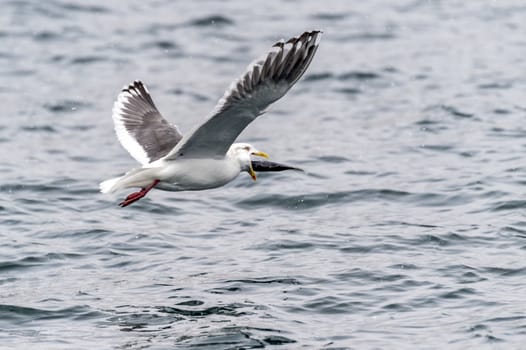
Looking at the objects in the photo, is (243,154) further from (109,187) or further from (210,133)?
A: (109,187)

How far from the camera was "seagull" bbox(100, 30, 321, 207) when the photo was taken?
9.12 meters

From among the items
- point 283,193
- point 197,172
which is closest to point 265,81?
point 197,172

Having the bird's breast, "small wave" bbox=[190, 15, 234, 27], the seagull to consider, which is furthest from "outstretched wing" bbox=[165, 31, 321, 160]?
"small wave" bbox=[190, 15, 234, 27]

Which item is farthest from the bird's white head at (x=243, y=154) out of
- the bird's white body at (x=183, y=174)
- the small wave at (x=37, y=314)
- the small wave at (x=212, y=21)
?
the small wave at (x=212, y=21)

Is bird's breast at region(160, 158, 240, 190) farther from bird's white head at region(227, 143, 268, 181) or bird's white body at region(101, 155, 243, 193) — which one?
bird's white head at region(227, 143, 268, 181)

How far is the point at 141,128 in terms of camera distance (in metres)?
12.2

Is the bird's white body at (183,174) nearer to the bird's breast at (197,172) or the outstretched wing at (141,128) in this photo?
the bird's breast at (197,172)

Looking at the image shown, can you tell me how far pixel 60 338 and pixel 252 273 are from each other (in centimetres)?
225

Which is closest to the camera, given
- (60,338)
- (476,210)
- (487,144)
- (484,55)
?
(60,338)

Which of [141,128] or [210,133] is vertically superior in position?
[210,133]

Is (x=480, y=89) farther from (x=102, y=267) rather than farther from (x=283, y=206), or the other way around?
(x=102, y=267)

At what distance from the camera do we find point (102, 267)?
1151 centimetres

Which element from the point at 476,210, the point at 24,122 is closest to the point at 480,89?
the point at 476,210

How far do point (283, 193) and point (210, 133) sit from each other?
3.99 metres
